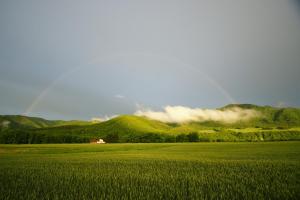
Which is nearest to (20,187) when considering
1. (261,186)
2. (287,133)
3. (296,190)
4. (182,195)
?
(182,195)

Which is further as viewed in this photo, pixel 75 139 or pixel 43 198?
pixel 75 139

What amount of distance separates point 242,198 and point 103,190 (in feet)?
20.4

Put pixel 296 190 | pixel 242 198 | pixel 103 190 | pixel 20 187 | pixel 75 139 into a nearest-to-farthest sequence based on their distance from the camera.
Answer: pixel 242 198 → pixel 296 190 → pixel 103 190 → pixel 20 187 → pixel 75 139

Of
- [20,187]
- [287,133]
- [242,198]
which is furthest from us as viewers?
[287,133]

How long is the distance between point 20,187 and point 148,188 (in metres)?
6.76

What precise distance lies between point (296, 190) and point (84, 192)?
9.41m

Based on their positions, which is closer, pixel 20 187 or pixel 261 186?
pixel 261 186

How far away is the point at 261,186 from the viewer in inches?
520

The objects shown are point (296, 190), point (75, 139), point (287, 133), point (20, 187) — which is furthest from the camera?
point (75, 139)

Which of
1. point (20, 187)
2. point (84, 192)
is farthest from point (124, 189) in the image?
point (20, 187)

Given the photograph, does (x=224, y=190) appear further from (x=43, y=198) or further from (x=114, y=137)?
(x=114, y=137)

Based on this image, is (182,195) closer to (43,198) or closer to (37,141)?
(43,198)

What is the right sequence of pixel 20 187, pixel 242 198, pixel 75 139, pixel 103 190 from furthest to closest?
pixel 75 139 < pixel 20 187 < pixel 103 190 < pixel 242 198

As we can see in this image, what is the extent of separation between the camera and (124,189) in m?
13.2
